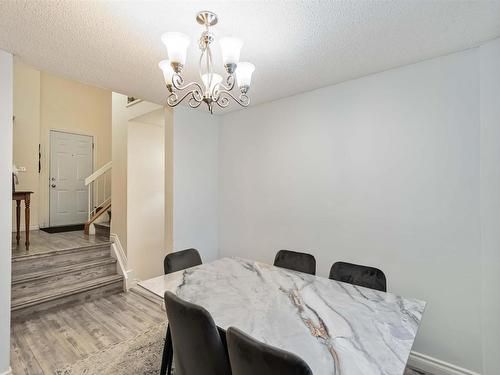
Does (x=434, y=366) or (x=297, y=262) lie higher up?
(x=297, y=262)

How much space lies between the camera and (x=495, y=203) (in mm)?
1797

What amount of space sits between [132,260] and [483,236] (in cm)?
413

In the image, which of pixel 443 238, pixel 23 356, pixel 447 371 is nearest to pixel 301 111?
pixel 443 238

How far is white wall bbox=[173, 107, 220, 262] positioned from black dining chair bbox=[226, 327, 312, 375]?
2.36 meters

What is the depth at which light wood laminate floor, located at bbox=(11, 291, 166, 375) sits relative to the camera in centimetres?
221

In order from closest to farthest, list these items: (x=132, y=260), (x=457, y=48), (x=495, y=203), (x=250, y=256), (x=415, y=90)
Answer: (x=495, y=203) < (x=457, y=48) < (x=415, y=90) < (x=250, y=256) < (x=132, y=260)

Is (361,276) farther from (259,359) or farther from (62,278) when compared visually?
(62,278)

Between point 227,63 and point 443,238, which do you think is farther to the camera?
point 443,238

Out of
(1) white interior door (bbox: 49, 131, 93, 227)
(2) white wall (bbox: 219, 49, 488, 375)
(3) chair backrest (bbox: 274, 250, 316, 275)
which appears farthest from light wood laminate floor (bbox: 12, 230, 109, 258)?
(3) chair backrest (bbox: 274, 250, 316, 275)

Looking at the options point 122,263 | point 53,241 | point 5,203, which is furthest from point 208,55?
point 53,241

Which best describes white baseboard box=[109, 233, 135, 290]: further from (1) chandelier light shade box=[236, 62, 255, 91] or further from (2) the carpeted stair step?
(1) chandelier light shade box=[236, 62, 255, 91]

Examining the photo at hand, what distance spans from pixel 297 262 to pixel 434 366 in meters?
1.30

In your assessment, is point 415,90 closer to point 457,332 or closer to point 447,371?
point 457,332

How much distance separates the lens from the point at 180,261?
89.7 inches
